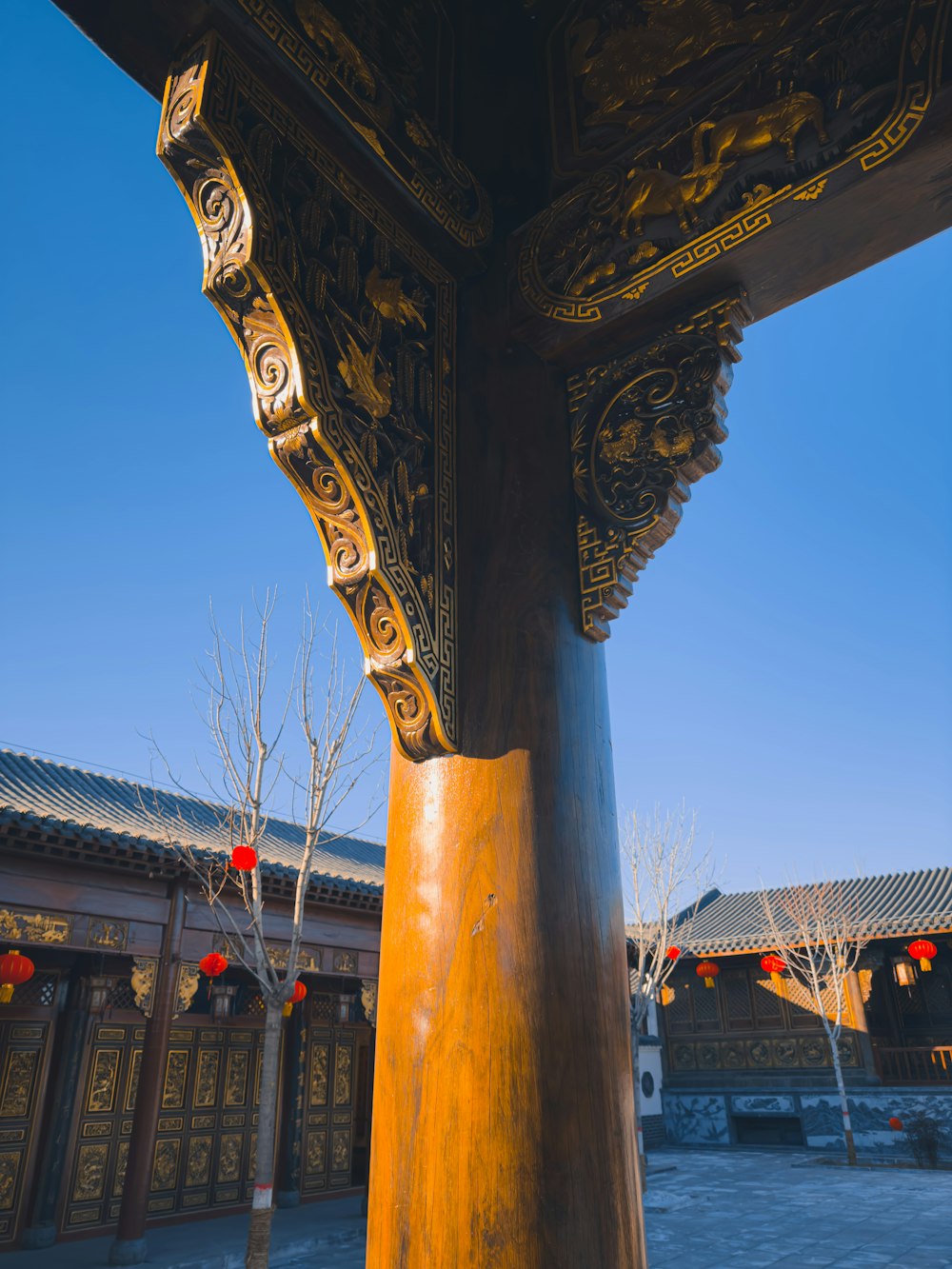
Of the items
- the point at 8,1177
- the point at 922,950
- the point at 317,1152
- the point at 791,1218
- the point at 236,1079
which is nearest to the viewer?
the point at 8,1177

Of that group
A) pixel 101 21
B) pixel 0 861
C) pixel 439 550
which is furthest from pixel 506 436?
pixel 0 861

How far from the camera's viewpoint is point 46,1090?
9977 millimetres

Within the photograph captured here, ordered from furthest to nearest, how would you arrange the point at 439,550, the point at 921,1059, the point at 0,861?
the point at 921,1059
the point at 0,861
the point at 439,550

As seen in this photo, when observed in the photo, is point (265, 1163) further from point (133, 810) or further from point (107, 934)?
point (133, 810)

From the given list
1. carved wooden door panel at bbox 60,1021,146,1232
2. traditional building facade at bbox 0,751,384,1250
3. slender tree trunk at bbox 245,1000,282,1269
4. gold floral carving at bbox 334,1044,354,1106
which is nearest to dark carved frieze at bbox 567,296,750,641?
slender tree trunk at bbox 245,1000,282,1269

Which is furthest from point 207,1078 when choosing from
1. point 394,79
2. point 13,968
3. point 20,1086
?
point 394,79

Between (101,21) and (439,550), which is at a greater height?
(101,21)

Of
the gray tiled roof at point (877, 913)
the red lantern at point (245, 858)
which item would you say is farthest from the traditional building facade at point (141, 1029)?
the gray tiled roof at point (877, 913)

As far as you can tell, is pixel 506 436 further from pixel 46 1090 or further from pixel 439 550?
pixel 46 1090

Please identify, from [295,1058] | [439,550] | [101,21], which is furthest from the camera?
[295,1058]

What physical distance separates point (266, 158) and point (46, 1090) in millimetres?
11304

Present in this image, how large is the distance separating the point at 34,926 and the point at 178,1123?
4427mm

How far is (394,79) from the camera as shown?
80.1 inches

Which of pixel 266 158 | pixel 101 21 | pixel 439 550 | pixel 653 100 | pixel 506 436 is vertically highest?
pixel 653 100
